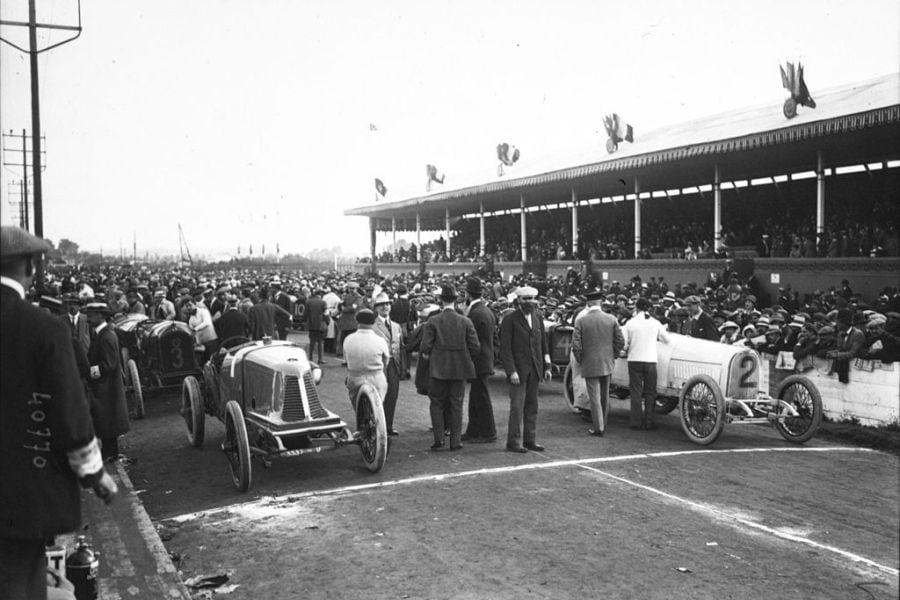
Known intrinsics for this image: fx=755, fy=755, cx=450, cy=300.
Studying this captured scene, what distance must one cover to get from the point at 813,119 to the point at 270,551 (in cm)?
1766

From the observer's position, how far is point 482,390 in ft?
30.9

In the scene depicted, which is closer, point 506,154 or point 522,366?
point 522,366

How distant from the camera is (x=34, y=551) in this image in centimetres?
313

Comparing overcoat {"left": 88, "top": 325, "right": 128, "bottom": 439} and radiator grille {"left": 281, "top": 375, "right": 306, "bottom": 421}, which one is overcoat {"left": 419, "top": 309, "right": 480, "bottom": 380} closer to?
radiator grille {"left": 281, "top": 375, "right": 306, "bottom": 421}

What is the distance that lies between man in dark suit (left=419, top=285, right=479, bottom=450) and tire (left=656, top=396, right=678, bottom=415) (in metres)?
3.37

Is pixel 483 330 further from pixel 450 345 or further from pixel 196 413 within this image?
pixel 196 413

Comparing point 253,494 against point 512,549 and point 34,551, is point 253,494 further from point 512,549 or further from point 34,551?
point 34,551

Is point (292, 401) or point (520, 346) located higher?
point (520, 346)

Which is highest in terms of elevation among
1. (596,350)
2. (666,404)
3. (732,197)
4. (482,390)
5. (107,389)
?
(732,197)

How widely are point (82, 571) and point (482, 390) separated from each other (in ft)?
19.2

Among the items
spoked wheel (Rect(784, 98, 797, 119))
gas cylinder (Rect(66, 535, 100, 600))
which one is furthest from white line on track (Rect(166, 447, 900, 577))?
spoked wheel (Rect(784, 98, 797, 119))

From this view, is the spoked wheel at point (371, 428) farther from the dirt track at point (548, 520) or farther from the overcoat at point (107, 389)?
the overcoat at point (107, 389)

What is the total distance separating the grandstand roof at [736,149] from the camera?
18391 mm

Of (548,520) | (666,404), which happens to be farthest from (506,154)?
(548,520)
